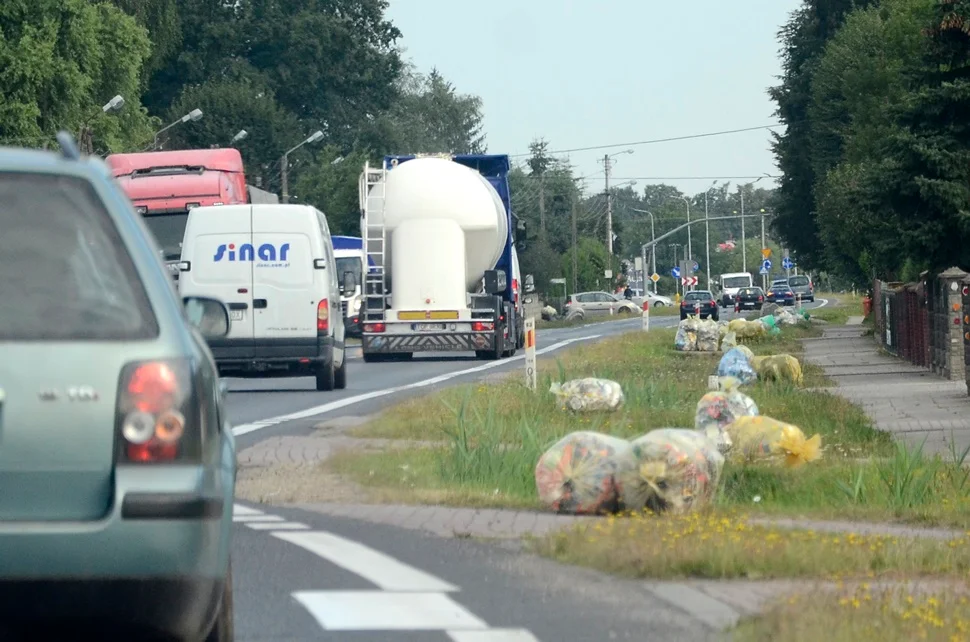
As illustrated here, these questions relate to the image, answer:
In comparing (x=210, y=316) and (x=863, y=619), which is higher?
(x=210, y=316)

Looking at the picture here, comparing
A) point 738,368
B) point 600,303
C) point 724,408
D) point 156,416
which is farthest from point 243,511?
point 600,303

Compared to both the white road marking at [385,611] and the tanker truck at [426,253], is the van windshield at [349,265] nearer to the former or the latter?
the tanker truck at [426,253]

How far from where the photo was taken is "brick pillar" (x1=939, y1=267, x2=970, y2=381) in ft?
80.7

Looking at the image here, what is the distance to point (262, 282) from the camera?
22.5 m

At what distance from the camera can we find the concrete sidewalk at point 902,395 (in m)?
16.1

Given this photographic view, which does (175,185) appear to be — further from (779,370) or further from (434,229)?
(779,370)

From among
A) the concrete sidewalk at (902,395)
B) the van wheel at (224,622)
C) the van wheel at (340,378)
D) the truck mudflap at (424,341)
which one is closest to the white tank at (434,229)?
the truck mudflap at (424,341)

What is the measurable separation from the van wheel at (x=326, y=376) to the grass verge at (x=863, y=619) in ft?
53.2

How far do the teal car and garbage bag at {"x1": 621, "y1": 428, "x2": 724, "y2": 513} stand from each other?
208 inches

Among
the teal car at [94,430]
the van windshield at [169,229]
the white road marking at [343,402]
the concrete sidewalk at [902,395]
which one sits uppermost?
the van windshield at [169,229]

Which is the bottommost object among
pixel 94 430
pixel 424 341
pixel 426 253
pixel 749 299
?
pixel 749 299

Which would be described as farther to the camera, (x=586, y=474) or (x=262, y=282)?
(x=262, y=282)

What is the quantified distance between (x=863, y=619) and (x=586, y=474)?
146 inches

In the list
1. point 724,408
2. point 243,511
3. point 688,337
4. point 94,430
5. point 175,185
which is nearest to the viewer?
point 94,430
